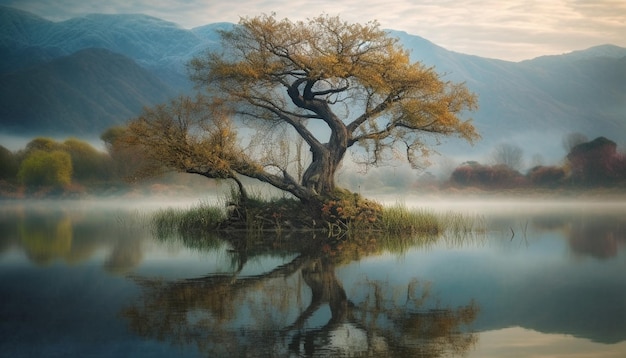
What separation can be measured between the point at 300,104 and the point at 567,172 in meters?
31.5

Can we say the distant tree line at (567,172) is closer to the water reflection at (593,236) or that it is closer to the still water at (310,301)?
the water reflection at (593,236)

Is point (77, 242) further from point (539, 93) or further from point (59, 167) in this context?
point (539, 93)

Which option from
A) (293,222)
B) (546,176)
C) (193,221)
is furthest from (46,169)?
(546,176)

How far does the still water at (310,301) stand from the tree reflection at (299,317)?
0.07ft

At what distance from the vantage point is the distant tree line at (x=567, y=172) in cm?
4834

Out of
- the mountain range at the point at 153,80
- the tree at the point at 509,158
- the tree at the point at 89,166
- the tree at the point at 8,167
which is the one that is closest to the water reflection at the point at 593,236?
the tree at the point at 509,158

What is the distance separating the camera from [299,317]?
325 inches

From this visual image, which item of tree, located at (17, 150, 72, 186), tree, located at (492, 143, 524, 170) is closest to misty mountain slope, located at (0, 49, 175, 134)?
tree, located at (17, 150, 72, 186)

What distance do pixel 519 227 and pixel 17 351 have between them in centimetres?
2026

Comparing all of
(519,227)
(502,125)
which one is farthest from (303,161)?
(502,125)

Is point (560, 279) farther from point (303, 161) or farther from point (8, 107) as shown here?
point (8, 107)

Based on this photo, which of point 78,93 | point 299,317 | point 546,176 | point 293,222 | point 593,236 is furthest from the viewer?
point 78,93

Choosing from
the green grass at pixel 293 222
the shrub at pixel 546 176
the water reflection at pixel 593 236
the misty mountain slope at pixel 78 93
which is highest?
the misty mountain slope at pixel 78 93

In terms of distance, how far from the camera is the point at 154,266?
1311cm
